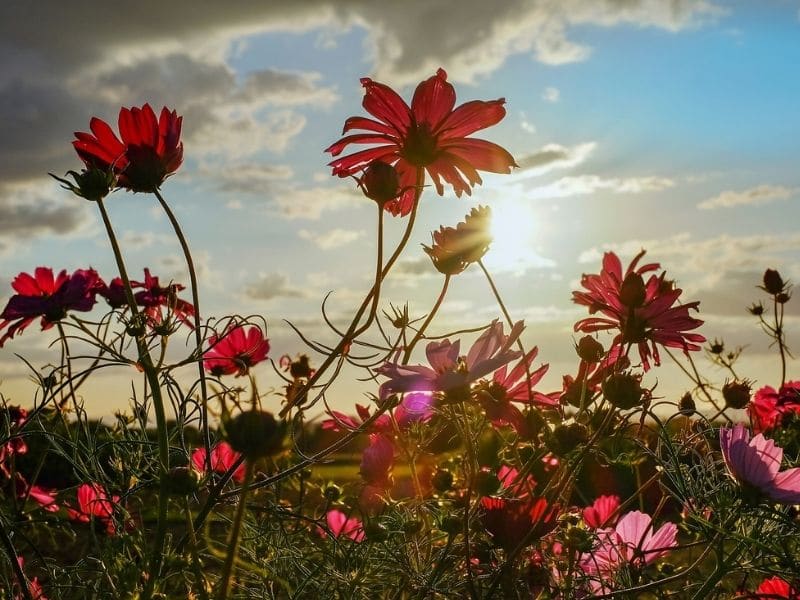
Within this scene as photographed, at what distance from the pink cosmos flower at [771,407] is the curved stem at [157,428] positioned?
1101 millimetres

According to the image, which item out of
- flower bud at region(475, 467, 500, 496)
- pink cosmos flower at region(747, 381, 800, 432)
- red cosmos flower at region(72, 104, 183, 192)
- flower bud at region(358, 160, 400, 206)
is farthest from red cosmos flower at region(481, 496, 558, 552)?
pink cosmos flower at region(747, 381, 800, 432)

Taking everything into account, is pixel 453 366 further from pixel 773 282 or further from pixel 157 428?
pixel 773 282

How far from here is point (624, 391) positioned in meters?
0.72

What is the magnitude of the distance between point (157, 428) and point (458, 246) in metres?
0.37

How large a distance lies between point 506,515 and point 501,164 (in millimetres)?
373

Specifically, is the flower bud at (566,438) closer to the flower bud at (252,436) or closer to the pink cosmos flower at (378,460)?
the pink cosmos flower at (378,460)

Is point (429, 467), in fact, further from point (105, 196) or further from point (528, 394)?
point (105, 196)

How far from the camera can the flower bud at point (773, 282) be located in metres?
Answer: 2.12

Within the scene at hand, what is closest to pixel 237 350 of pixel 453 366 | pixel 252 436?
pixel 453 366

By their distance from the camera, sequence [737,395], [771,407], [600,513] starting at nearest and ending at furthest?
[600,513] < [737,395] < [771,407]

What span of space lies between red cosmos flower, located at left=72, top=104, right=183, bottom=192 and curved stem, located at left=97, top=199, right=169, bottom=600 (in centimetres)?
7

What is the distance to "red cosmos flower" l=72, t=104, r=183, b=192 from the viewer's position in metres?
0.80

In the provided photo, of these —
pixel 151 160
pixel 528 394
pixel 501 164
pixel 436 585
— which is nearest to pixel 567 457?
pixel 528 394

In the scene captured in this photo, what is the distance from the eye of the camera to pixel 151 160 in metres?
0.81
